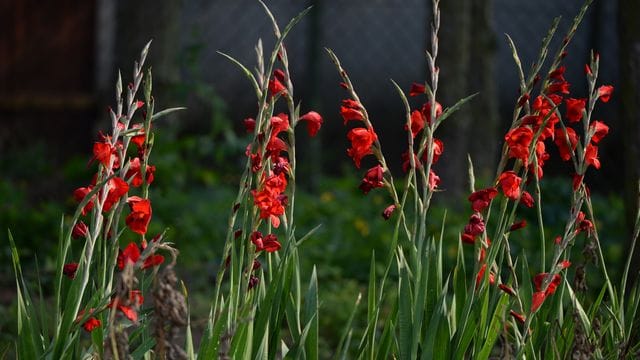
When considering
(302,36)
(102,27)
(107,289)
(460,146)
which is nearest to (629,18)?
(107,289)

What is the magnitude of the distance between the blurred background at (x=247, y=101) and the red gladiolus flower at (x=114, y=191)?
6.83 ft

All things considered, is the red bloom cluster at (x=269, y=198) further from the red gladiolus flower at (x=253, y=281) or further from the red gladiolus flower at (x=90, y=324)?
the red gladiolus flower at (x=90, y=324)

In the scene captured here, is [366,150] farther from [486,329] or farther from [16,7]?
[16,7]

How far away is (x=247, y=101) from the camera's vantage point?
9.20 metres

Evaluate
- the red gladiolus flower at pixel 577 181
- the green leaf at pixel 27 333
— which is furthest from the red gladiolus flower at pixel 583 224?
the green leaf at pixel 27 333

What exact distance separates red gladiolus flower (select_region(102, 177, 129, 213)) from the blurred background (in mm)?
2083

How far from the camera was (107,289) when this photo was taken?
2.37m

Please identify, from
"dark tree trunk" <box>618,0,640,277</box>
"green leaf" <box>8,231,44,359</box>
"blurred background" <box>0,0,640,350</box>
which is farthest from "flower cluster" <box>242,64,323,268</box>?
"blurred background" <box>0,0,640,350</box>

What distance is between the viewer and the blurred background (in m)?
6.21

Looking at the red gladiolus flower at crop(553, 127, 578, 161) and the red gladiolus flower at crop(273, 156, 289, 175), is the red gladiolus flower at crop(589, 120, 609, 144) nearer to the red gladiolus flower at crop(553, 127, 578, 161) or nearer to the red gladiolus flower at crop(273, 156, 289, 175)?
the red gladiolus flower at crop(553, 127, 578, 161)

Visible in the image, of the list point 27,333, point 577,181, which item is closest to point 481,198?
point 577,181

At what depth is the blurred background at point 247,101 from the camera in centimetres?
621

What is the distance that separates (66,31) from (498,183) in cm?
760

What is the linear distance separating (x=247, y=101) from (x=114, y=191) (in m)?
6.95
